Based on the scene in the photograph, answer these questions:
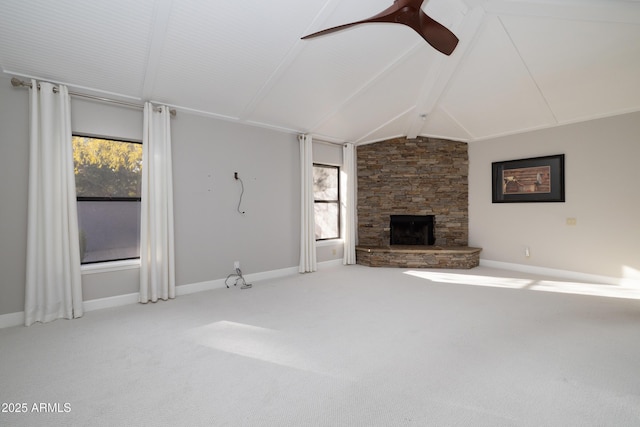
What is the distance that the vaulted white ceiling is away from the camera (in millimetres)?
2537

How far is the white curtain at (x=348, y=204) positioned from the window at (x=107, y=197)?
358 cm

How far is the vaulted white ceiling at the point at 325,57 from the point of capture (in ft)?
8.32

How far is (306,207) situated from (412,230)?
2.48 meters

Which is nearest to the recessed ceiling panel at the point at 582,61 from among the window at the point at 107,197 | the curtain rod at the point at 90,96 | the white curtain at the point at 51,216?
the curtain rod at the point at 90,96

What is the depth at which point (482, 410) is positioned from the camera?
5.56 feet

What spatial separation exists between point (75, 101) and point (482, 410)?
4.67m

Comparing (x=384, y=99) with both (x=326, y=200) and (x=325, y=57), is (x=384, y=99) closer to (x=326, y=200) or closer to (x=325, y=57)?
(x=325, y=57)

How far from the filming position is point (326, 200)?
600 centimetres

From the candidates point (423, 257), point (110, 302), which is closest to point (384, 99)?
point (423, 257)

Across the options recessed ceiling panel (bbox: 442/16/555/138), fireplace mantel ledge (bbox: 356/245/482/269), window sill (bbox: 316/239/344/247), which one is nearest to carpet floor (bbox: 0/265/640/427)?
fireplace mantel ledge (bbox: 356/245/482/269)

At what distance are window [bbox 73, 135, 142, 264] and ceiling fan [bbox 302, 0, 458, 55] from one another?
295 centimetres

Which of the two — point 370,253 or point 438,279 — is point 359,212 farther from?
point 438,279

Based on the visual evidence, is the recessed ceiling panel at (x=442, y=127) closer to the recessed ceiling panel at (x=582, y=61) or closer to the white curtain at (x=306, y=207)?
the recessed ceiling panel at (x=582, y=61)

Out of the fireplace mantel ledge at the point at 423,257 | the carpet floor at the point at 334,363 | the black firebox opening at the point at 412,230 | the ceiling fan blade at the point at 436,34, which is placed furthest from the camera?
the black firebox opening at the point at 412,230
